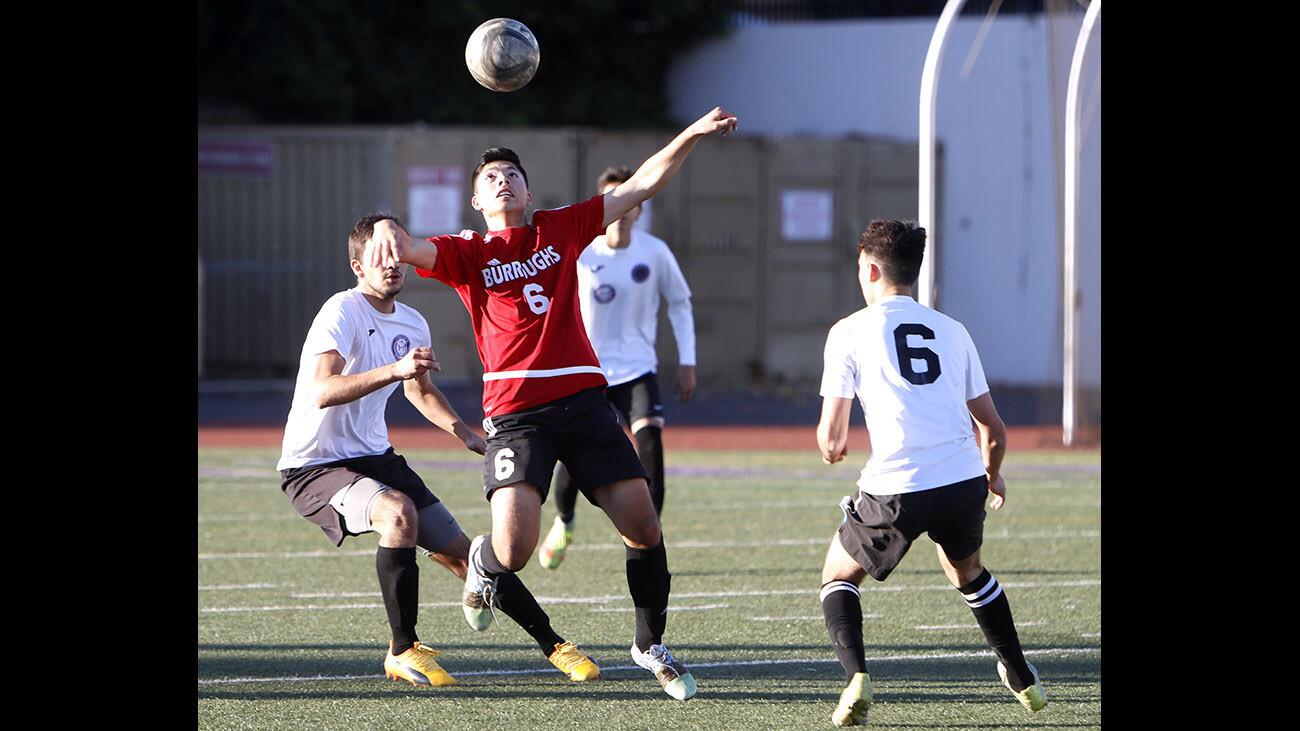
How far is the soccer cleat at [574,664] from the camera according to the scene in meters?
6.83

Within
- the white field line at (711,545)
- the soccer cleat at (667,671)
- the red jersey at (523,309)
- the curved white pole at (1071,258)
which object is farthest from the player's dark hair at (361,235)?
the curved white pole at (1071,258)

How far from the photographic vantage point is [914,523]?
19.5ft

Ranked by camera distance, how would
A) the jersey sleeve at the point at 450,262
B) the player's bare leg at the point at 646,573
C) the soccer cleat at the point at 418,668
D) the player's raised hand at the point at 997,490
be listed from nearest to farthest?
the player's raised hand at the point at 997,490 → the jersey sleeve at the point at 450,262 → the player's bare leg at the point at 646,573 → the soccer cleat at the point at 418,668

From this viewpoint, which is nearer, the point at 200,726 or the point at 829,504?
the point at 200,726

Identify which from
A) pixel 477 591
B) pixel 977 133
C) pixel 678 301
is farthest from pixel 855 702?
pixel 977 133

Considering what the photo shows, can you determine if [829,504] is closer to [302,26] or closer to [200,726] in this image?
[200,726]

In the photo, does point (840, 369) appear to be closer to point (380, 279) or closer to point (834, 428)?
point (834, 428)

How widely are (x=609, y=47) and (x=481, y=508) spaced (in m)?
14.7

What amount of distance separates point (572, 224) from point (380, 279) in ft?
2.91

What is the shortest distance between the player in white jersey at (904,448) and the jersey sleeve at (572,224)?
3.78 feet

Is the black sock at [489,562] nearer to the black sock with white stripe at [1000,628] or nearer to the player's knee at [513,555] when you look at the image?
the player's knee at [513,555]

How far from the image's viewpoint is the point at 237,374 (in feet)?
73.5
